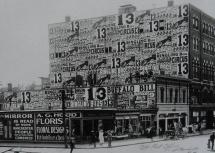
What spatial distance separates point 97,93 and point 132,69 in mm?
11102

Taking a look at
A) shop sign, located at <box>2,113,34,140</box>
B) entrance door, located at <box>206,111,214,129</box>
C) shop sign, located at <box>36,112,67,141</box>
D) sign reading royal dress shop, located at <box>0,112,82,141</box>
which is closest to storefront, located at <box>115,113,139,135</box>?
sign reading royal dress shop, located at <box>0,112,82,141</box>

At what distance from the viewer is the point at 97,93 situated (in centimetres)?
4650

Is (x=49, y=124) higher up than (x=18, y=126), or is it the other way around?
(x=49, y=124)

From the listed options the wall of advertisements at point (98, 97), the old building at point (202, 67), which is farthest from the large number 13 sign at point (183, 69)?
the wall of advertisements at point (98, 97)

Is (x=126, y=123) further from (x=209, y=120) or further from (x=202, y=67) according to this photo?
(x=209, y=120)

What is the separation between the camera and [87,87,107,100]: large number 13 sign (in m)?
46.2

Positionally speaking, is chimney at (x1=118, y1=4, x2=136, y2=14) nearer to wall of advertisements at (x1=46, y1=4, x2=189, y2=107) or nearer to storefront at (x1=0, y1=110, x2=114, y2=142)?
wall of advertisements at (x1=46, y1=4, x2=189, y2=107)

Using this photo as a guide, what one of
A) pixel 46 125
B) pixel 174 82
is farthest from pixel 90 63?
pixel 46 125

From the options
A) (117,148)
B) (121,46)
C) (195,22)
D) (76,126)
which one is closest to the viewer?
(117,148)

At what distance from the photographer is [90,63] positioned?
197 ft

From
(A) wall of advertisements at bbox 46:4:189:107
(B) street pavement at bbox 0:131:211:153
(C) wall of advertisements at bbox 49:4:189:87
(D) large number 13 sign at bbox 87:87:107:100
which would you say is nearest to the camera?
(B) street pavement at bbox 0:131:211:153

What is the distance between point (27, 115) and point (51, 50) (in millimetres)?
25633

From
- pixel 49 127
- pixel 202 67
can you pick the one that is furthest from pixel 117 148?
pixel 202 67

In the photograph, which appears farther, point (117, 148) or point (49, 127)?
point (49, 127)
